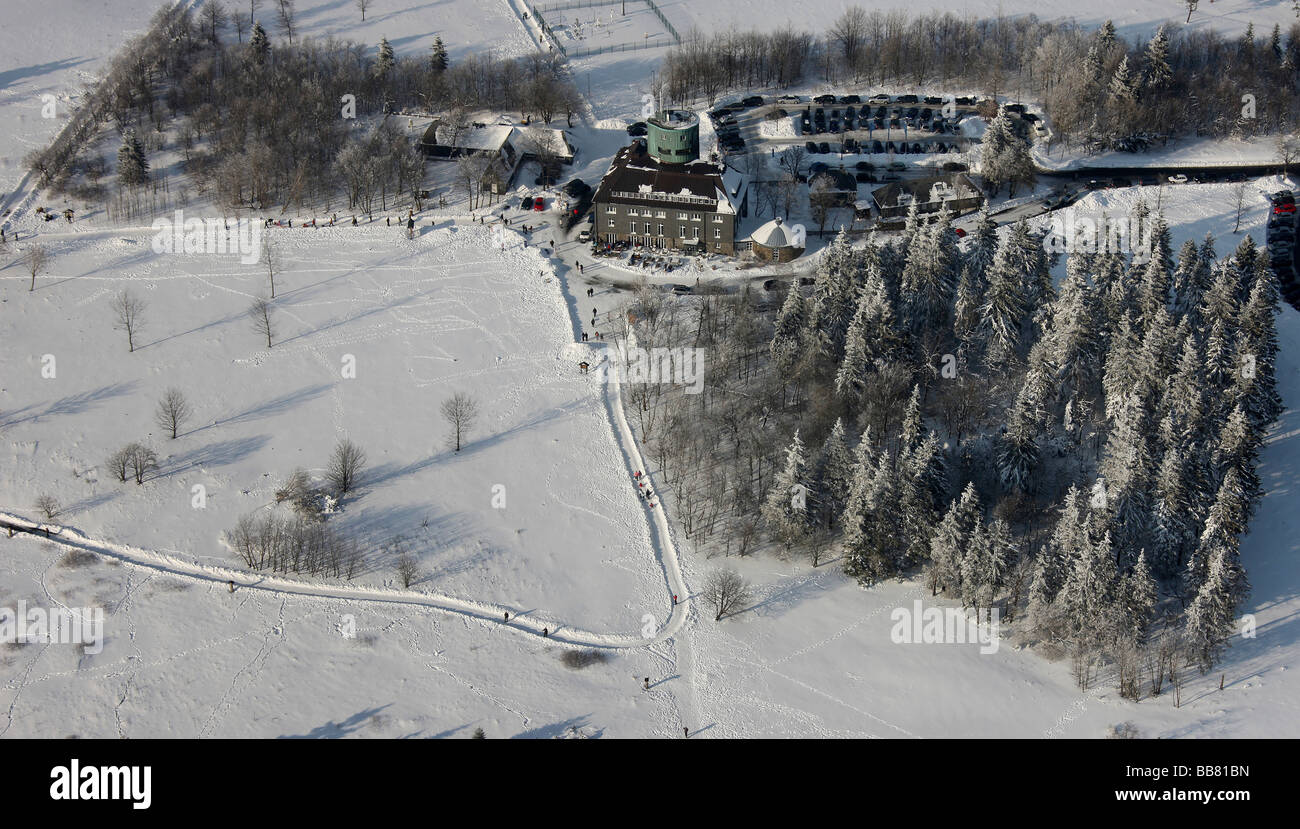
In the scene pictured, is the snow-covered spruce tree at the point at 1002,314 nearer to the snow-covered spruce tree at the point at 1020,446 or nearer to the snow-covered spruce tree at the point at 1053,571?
the snow-covered spruce tree at the point at 1020,446

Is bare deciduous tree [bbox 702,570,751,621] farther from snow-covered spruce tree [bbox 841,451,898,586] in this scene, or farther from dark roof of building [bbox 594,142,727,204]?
dark roof of building [bbox 594,142,727,204]

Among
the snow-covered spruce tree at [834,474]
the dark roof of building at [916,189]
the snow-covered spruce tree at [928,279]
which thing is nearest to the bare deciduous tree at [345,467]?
the snow-covered spruce tree at [834,474]

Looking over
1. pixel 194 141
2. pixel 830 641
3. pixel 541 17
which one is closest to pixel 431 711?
pixel 830 641

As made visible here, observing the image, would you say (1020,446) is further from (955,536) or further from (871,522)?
(871,522)

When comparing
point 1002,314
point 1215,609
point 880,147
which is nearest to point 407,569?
point 1002,314
